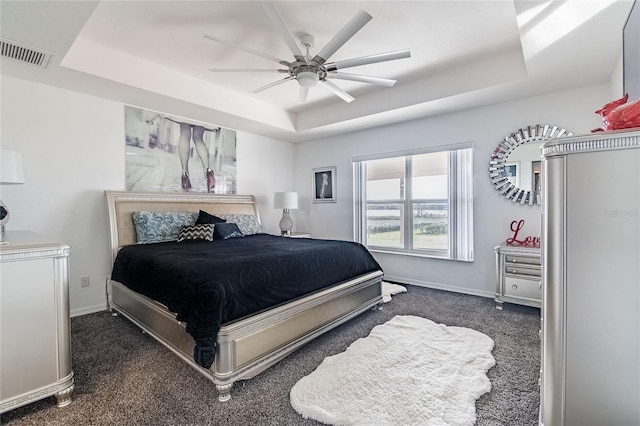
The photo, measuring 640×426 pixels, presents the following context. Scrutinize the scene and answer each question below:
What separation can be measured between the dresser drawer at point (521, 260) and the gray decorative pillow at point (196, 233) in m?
3.48

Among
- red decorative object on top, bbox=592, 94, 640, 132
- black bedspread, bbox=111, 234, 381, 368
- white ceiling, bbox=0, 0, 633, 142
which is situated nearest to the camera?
red decorative object on top, bbox=592, 94, 640, 132

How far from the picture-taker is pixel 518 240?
360cm

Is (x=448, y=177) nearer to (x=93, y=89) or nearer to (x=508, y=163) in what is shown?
(x=508, y=163)

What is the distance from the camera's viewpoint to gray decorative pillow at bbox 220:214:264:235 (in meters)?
4.25

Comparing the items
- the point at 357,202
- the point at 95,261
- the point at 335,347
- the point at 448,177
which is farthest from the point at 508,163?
the point at 95,261

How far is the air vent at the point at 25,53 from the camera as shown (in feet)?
7.66

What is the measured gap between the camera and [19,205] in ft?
9.70

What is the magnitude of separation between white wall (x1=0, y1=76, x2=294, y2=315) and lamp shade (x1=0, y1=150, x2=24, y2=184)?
105 cm

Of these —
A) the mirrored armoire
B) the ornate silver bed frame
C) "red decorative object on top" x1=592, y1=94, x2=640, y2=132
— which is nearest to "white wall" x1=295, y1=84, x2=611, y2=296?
the ornate silver bed frame

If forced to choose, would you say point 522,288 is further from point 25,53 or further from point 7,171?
point 25,53

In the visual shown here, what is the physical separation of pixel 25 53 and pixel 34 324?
226cm

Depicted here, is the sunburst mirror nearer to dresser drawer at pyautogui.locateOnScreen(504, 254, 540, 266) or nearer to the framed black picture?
dresser drawer at pyautogui.locateOnScreen(504, 254, 540, 266)

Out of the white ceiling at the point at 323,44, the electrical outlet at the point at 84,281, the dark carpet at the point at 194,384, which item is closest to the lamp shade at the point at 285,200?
the white ceiling at the point at 323,44

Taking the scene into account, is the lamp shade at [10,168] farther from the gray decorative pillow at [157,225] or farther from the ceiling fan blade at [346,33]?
the ceiling fan blade at [346,33]
